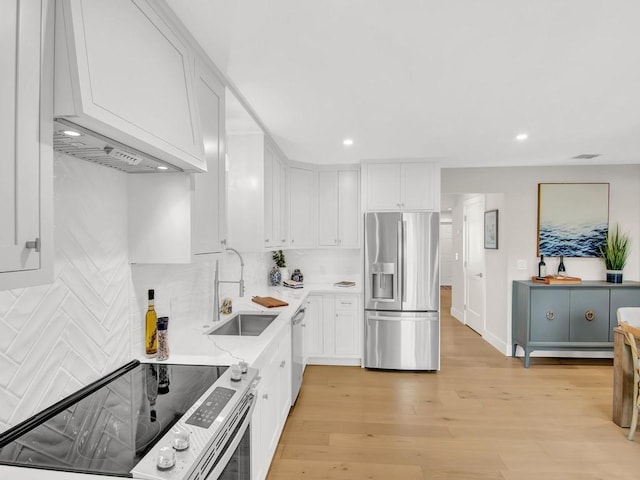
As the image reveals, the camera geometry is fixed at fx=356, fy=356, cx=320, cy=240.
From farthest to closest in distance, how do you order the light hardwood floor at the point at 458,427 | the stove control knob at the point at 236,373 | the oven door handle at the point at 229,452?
the light hardwood floor at the point at 458,427 → the stove control knob at the point at 236,373 → the oven door handle at the point at 229,452

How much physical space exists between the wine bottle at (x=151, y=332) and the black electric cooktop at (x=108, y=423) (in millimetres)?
176

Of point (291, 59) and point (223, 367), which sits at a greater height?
point (291, 59)

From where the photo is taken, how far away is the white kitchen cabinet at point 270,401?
1876 mm

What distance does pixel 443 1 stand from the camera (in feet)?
4.66

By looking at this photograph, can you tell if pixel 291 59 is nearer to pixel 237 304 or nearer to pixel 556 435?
pixel 237 304

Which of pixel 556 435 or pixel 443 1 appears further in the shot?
pixel 556 435

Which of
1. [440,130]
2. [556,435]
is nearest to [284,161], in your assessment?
[440,130]

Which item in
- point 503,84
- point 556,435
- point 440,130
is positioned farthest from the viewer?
point 440,130

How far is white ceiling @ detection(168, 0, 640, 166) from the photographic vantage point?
1491 millimetres

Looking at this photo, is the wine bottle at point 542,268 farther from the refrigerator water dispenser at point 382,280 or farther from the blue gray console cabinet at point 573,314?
the refrigerator water dispenser at point 382,280

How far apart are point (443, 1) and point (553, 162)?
3797 mm

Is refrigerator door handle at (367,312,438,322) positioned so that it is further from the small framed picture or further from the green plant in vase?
the small framed picture

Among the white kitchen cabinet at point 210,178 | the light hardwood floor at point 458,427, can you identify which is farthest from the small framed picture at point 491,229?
the white kitchen cabinet at point 210,178

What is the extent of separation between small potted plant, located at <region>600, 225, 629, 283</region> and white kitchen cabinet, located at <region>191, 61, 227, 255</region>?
4.65m
